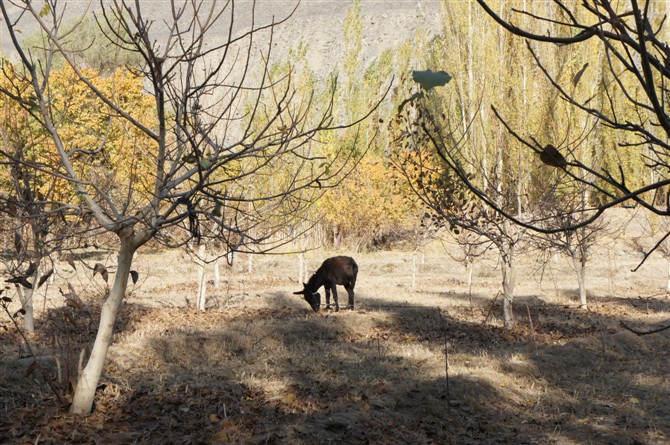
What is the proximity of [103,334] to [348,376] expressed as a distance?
4.82 meters

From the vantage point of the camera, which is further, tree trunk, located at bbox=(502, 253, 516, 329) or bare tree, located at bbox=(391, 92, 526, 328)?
tree trunk, located at bbox=(502, 253, 516, 329)

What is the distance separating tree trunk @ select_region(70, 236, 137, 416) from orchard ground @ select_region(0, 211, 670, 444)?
0.17 m

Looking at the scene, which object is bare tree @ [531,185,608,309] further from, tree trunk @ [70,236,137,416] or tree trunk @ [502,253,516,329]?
tree trunk @ [70,236,137,416]

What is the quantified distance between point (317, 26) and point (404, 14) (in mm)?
17397

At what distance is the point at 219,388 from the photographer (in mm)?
8719

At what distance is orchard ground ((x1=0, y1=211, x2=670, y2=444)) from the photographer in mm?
6996

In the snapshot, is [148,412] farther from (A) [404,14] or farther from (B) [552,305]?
(A) [404,14]

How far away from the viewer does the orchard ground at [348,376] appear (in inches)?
275

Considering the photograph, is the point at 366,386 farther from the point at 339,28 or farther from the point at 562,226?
the point at 339,28

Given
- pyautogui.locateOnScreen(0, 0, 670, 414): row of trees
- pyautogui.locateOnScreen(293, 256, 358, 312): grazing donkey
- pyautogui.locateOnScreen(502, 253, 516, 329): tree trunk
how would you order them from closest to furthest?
pyautogui.locateOnScreen(0, 0, 670, 414): row of trees
pyautogui.locateOnScreen(502, 253, 516, 329): tree trunk
pyautogui.locateOnScreen(293, 256, 358, 312): grazing donkey

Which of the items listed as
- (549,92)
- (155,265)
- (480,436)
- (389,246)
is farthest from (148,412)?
(389,246)

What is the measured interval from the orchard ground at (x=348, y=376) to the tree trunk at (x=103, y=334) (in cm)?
17

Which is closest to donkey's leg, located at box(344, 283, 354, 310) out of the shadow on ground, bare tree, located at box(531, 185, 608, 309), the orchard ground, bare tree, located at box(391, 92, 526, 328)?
the orchard ground

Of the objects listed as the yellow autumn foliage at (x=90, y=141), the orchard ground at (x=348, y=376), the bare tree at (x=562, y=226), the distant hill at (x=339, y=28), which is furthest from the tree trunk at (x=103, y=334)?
the distant hill at (x=339, y=28)
